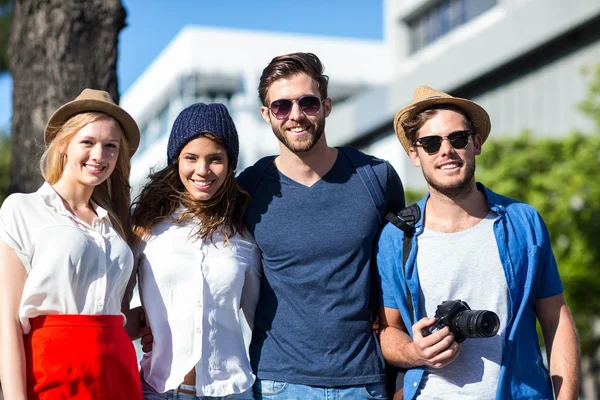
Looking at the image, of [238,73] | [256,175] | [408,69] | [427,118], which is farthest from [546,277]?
[238,73]

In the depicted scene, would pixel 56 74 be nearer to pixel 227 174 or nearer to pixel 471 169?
pixel 227 174

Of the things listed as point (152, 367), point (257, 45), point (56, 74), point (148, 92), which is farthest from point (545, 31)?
point (148, 92)

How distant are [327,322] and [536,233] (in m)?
1.09

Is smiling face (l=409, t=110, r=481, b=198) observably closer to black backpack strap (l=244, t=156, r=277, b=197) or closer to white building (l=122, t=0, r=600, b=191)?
black backpack strap (l=244, t=156, r=277, b=197)

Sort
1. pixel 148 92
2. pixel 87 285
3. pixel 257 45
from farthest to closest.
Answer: pixel 148 92 → pixel 257 45 → pixel 87 285

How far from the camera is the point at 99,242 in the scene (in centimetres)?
374

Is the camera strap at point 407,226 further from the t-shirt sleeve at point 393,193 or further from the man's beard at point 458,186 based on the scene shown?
the t-shirt sleeve at point 393,193

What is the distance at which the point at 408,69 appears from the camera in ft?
101

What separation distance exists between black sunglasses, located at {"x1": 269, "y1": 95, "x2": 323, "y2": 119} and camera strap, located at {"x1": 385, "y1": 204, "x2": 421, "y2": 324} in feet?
2.39

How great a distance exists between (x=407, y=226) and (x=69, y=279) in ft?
5.15

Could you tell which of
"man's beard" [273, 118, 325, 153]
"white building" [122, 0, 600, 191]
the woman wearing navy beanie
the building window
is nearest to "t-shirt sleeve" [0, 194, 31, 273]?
the woman wearing navy beanie

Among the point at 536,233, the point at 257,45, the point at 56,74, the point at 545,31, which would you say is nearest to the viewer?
the point at 536,233

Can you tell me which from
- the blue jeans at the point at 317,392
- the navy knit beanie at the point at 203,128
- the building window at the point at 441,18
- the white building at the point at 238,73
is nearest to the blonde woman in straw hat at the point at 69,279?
the navy knit beanie at the point at 203,128

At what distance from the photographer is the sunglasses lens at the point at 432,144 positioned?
3924 mm
